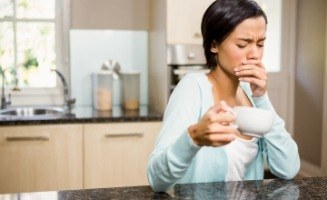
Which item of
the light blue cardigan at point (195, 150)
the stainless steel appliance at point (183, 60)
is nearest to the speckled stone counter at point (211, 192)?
the light blue cardigan at point (195, 150)

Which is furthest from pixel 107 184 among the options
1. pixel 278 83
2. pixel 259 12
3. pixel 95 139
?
pixel 278 83

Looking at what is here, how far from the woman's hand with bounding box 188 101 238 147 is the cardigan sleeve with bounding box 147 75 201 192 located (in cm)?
6

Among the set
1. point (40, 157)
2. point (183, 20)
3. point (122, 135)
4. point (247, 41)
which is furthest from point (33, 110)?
point (247, 41)

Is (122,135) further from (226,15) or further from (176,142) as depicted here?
(176,142)

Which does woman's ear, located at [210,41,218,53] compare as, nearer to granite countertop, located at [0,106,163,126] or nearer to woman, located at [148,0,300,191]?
woman, located at [148,0,300,191]

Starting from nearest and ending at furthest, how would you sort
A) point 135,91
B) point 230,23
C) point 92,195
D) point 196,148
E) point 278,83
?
point 196,148
point 92,195
point 230,23
point 135,91
point 278,83

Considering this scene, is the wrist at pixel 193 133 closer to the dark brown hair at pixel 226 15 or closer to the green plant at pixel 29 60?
the dark brown hair at pixel 226 15

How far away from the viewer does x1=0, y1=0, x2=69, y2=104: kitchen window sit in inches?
133

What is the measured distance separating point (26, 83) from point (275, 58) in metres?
2.42

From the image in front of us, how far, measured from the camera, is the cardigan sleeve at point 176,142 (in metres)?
0.96

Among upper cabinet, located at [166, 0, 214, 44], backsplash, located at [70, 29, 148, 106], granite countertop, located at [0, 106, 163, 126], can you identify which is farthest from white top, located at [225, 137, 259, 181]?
backsplash, located at [70, 29, 148, 106]

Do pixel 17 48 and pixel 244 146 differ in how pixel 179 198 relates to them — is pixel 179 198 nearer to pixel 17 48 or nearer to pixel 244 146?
pixel 244 146

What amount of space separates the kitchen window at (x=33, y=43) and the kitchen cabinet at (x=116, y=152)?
0.87 meters

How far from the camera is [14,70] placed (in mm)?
Result: 3379
